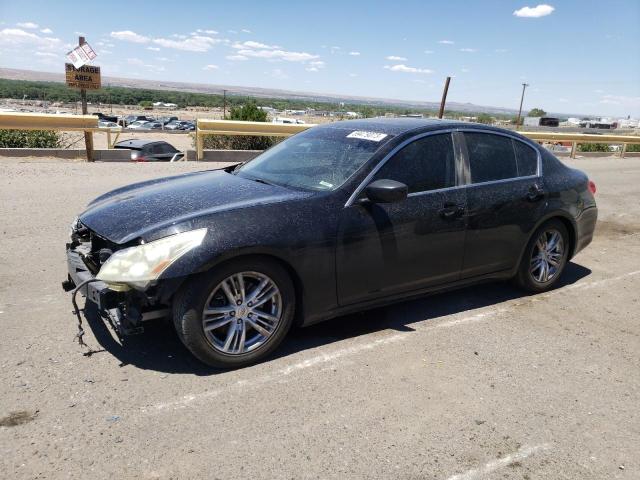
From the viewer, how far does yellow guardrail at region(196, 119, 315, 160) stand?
13.0 meters

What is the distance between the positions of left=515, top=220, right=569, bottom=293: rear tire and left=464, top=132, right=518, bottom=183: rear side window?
69 centimetres

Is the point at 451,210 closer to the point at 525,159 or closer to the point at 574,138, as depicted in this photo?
the point at 525,159

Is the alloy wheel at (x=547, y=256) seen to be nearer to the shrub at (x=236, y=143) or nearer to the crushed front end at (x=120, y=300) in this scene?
the crushed front end at (x=120, y=300)

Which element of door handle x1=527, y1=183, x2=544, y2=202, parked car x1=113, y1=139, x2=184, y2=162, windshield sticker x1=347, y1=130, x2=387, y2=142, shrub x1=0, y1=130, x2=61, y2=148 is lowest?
parked car x1=113, y1=139, x2=184, y2=162

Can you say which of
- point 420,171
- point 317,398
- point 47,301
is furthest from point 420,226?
point 47,301

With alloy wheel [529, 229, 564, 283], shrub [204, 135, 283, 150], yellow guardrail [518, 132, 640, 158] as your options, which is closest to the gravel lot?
alloy wheel [529, 229, 564, 283]

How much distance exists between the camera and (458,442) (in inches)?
120

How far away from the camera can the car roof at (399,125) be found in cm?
460

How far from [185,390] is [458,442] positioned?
164 centimetres

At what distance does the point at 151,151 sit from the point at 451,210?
1254cm

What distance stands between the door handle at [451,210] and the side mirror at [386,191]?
0.55m

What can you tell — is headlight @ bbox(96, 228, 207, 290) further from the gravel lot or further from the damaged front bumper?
the gravel lot

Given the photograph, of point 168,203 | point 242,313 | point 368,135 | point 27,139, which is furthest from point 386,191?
point 27,139

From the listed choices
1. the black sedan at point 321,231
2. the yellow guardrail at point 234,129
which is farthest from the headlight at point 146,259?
the yellow guardrail at point 234,129
